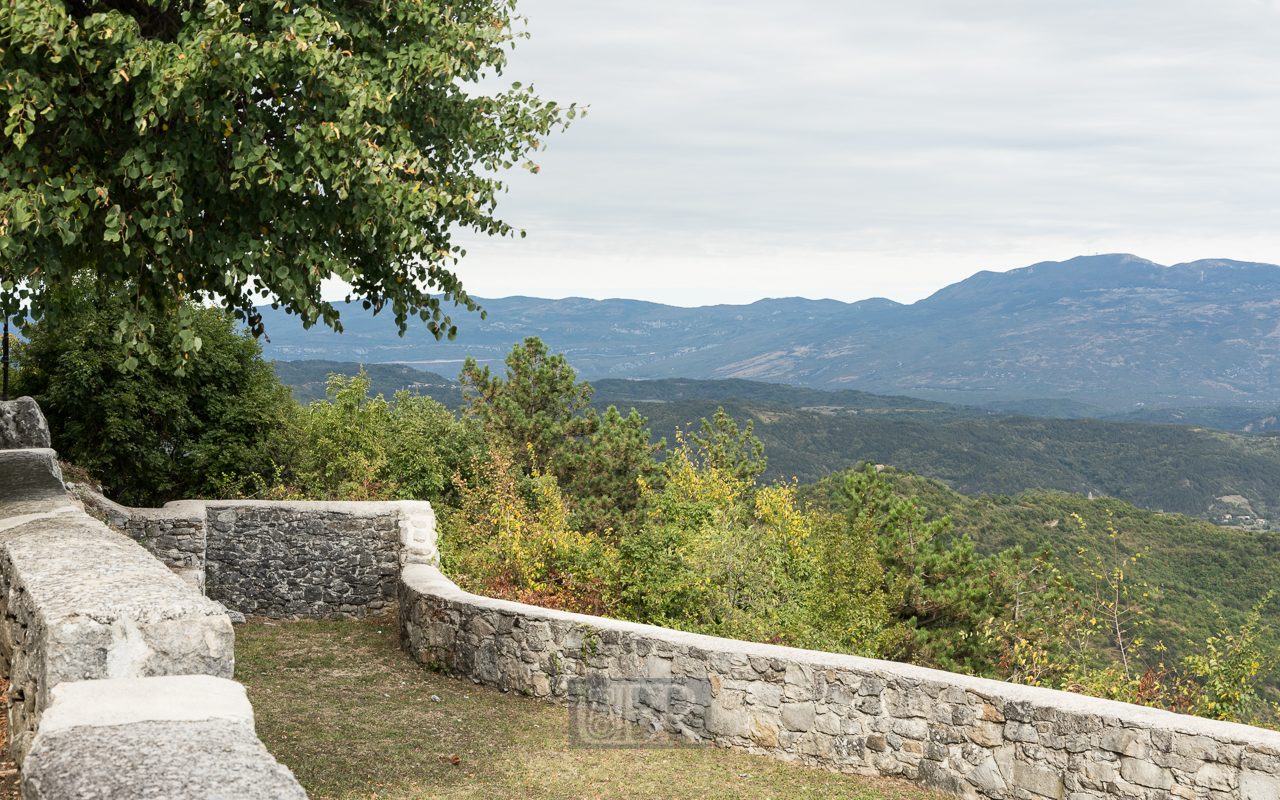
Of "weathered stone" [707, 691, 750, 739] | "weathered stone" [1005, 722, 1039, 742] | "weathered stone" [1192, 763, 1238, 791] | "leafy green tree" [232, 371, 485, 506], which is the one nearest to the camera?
"weathered stone" [1192, 763, 1238, 791]

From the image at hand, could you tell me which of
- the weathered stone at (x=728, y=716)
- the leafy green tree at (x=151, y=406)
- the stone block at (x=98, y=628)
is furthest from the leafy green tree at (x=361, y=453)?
the stone block at (x=98, y=628)

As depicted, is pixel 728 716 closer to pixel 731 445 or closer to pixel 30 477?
pixel 30 477

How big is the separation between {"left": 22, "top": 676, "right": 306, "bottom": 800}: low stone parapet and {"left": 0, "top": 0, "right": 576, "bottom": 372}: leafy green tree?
12.6 ft

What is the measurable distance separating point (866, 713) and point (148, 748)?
5.40 m

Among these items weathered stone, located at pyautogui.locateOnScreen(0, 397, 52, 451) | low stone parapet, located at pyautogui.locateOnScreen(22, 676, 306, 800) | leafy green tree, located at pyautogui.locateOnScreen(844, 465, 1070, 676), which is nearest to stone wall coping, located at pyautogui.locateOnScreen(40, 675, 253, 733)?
low stone parapet, located at pyautogui.locateOnScreen(22, 676, 306, 800)

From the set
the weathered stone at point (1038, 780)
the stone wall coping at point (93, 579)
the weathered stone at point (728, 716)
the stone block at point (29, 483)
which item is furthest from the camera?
the stone block at point (29, 483)

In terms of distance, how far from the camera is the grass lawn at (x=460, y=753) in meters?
6.33

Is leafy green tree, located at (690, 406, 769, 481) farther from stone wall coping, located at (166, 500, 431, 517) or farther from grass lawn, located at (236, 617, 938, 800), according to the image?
grass lawn, located at (236, 617, 938, 800)

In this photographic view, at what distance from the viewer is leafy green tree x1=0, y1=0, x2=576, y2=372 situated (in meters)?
6.13

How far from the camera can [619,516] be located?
2791cm

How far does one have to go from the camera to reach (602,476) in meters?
29.5

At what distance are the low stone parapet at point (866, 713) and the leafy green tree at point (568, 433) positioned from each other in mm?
18567

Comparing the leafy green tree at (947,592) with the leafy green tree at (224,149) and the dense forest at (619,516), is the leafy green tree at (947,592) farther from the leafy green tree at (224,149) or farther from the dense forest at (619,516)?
the leafy green tree at (224,149)

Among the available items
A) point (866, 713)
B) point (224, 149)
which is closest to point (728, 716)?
point (866, 713)
